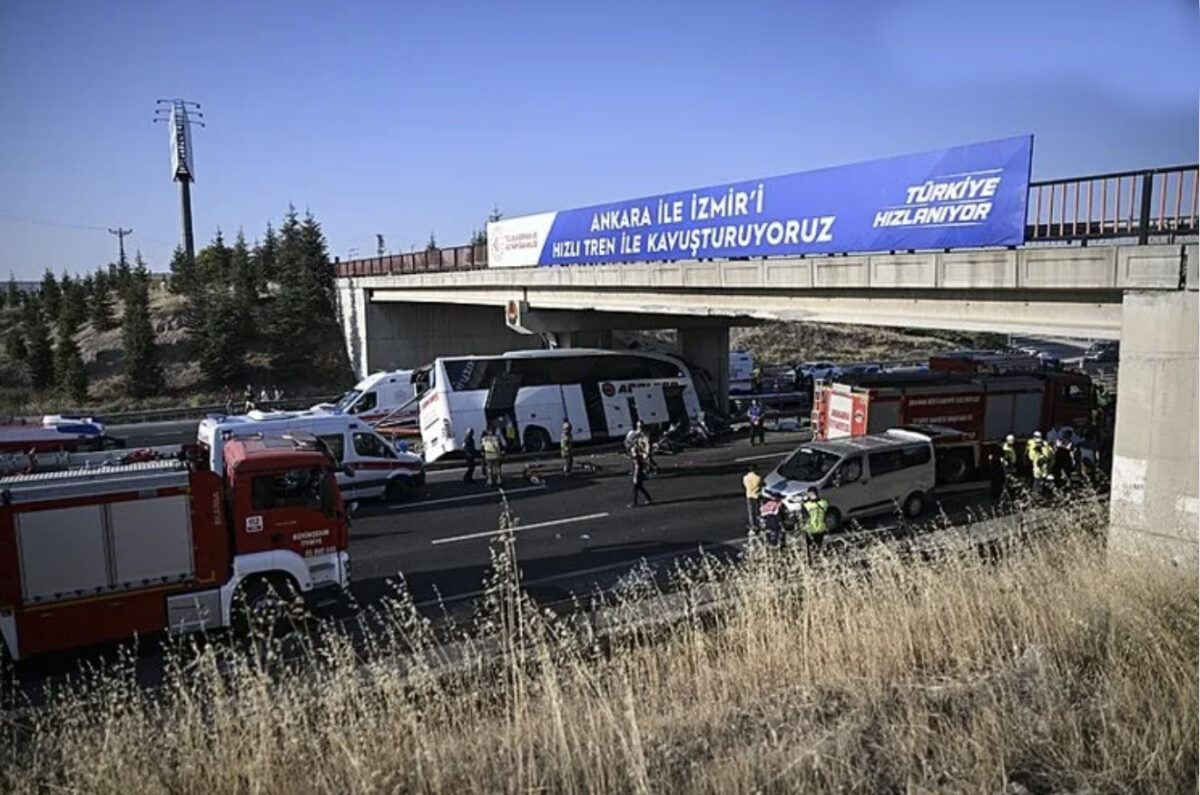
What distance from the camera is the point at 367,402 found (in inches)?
1097

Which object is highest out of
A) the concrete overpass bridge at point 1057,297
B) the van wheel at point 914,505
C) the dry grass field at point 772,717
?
the concrete overpass bridge at point 1057,297

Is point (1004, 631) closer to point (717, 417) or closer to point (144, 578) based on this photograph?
point (144, 578)

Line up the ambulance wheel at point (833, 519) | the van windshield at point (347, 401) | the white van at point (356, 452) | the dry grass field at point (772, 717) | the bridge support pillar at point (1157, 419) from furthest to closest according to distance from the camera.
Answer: the van windshield at point (347, 401) → the white van at point (356, 452) → the ambulance wheel at point (833, 519) → the bridge support pillar at point (1157, 419) → the dry grass field at point (772, 717)

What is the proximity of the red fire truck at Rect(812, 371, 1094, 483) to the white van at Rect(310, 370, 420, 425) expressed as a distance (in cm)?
1422

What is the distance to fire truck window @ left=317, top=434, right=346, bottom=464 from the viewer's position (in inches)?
710

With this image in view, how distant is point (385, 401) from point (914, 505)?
59.8 ft

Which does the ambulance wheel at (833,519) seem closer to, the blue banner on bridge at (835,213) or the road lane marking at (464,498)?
the blue banner on bridge at (835,213)

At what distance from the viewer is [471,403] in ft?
78.5

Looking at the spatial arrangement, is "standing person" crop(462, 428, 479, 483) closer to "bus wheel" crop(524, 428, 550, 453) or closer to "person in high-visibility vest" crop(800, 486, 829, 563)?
"bus wheel" crop(524, 428, 550, 453)

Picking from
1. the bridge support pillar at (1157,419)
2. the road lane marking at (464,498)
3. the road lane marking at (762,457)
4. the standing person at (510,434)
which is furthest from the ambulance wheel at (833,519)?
the standing person at (510,434)

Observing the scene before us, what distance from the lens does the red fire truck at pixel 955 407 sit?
63.1 ft

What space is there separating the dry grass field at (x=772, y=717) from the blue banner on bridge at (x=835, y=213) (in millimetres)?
8541

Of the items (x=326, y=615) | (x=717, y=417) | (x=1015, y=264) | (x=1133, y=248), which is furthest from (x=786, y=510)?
(x=717, y=417)

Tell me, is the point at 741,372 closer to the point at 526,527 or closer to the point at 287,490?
the point at 526,527
